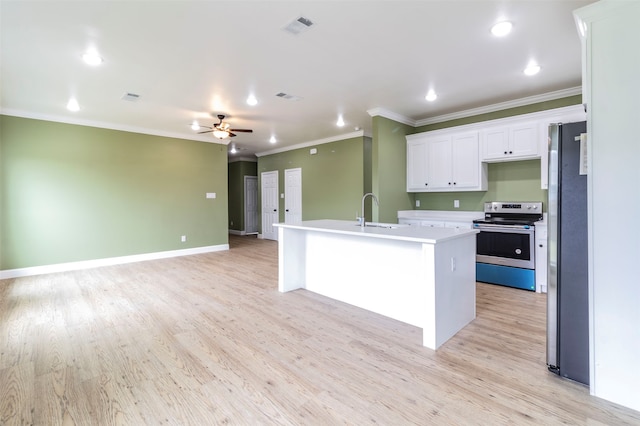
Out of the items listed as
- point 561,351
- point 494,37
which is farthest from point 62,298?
point 494,37

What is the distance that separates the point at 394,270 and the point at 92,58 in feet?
12.2

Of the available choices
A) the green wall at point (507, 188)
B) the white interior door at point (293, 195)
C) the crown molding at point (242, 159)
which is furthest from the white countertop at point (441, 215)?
the crown molding at point (242, 159)

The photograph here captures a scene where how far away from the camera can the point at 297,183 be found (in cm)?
817

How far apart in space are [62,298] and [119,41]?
10.6 feet

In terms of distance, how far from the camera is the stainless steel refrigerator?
2.00 metres

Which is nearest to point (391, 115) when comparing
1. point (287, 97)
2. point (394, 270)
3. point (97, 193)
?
point (287, 97)

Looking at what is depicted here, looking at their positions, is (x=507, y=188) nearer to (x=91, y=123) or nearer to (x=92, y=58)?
(x=92, y=58)

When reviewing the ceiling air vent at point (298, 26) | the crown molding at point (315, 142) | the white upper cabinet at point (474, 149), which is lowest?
the white upper cabinet at point (474, 149)

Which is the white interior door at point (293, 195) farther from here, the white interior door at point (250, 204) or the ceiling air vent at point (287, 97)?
the ceiling air vent at point (287, 97)

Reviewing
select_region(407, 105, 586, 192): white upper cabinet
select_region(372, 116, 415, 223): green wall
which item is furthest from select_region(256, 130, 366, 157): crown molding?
select_region(407, 105, 586, 192): white upper cabinet

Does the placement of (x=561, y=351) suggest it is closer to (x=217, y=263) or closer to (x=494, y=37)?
(x=494, y=37)

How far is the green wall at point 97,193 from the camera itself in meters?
4.88

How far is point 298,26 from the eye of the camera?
2527 millimetres

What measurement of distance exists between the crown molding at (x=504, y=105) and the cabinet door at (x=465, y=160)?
17.6 inches
